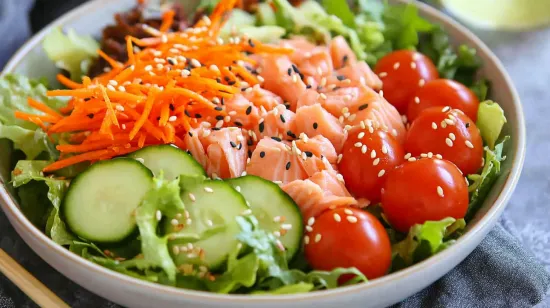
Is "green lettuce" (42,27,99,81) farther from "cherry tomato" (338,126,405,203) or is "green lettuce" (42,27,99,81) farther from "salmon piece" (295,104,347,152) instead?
"cherry tomato" (338,126,405,203)

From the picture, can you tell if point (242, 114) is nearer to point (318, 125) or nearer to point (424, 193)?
point (318, 125)

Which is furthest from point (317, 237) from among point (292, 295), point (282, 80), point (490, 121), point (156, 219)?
point (490, 121)

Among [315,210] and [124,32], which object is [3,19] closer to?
[124,32]

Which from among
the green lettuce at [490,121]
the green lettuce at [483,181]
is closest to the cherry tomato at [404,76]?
the green lettuce at [490,121]

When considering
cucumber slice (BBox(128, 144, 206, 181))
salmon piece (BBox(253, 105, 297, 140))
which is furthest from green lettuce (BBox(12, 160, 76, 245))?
salmon piece (BBox(253, 105, 297, 140))

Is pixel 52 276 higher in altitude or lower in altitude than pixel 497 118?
lower

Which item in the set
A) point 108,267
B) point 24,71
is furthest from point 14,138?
point 108,267

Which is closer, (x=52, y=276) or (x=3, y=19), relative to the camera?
(x=52, y=276)
